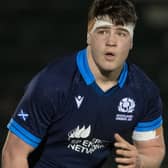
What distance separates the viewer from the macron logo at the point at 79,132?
5.23 metres

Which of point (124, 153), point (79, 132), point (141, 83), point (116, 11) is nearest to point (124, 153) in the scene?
point (124, 153)

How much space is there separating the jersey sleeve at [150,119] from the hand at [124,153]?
385mm

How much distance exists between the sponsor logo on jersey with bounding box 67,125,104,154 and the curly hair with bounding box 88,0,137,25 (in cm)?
61

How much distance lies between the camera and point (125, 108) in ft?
17.4

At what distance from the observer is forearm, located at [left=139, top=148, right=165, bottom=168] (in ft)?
17.8

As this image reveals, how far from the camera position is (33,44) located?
28.0 ft

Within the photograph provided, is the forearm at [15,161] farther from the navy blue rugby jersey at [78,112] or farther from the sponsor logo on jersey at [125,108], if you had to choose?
the sponsor logo on jersey at [125,108]

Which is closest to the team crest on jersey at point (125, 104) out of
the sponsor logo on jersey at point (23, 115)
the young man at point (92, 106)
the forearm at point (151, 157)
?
the young man at point (92, 106)

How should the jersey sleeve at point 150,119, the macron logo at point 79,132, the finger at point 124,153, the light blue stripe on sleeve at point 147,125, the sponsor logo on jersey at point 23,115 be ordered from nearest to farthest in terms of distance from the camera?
the finger at point 124,153 < the sponsor logo on jersey at point 23,115 < the macron logo at point 79,132 < the jersey sleeve at point 150,119 < the light blue stripe on sleeve at point 147,125

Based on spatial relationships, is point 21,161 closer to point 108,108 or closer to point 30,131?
point 30,131

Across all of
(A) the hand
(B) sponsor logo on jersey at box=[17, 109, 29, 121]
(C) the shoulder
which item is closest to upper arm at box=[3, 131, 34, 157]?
(B) sponsor logo on jersey at box=[17, 109, 29, 121]

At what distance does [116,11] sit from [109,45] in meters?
0.21

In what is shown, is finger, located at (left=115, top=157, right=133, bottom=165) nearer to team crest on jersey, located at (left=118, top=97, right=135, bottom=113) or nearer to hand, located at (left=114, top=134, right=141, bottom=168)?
hand, located at (left=114, top=134, right=141, bottom=168)

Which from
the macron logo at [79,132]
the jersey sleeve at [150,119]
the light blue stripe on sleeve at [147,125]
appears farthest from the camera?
the light blue stripe on sleeve at [147,125]
